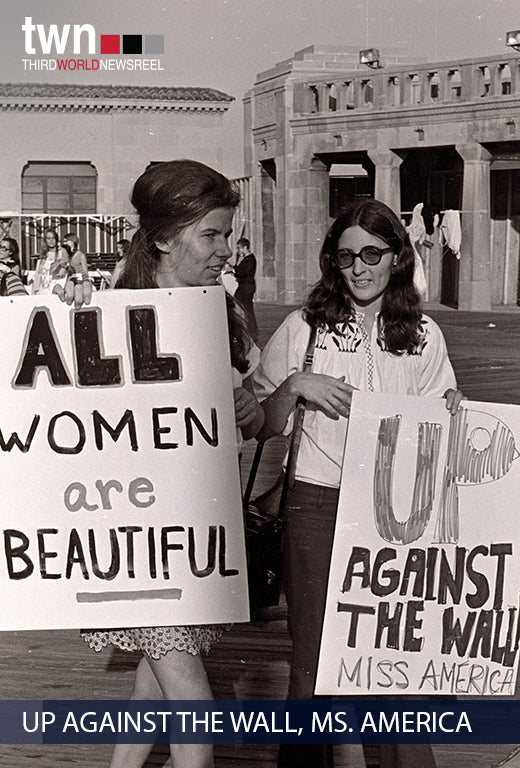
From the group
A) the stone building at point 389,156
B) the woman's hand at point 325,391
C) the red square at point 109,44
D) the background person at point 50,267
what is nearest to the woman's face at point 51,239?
the background person at point 50,267

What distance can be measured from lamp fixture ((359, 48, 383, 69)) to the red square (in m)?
0.98

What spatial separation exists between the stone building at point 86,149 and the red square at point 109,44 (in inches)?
36.7

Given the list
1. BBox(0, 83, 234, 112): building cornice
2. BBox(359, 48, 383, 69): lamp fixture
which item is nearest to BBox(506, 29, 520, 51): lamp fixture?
BBox(359, 48, 383, 69): lamp fixture

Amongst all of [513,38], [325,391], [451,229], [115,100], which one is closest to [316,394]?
[325,391]

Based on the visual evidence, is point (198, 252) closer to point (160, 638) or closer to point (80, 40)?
point (160, 638)

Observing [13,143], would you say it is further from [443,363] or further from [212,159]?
[443,363]

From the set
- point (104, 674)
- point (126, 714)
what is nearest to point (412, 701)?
point (126, 714)

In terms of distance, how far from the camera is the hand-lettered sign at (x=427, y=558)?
8.54 feet

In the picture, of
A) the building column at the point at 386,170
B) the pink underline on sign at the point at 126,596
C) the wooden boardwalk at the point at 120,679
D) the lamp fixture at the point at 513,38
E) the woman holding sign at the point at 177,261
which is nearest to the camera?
the woman holding sign at the point at 177,261

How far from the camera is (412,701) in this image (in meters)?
2.75

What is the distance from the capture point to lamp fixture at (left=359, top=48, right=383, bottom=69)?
4.13 meters

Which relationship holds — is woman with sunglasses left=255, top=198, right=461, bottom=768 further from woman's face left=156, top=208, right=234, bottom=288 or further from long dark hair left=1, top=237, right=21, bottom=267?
long dark hair left=1, top=237, right=21, bottom=267

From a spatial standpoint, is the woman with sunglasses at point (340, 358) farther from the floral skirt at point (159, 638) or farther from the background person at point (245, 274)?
the background person at point (245, 274)

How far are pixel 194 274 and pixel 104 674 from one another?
1.78 m
